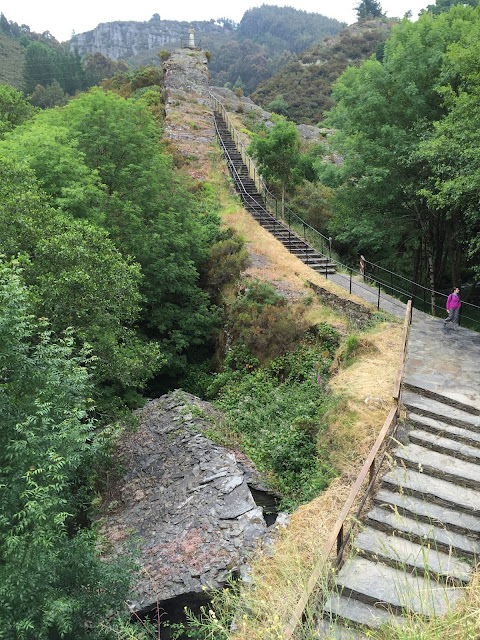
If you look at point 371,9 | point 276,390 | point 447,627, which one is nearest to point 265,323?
point 276,390

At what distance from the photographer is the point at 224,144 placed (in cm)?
3466

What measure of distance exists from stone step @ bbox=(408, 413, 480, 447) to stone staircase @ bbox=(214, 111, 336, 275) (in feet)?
35.5

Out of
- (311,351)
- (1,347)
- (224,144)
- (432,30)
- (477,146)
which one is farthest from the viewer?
(224,144)

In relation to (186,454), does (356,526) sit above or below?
above

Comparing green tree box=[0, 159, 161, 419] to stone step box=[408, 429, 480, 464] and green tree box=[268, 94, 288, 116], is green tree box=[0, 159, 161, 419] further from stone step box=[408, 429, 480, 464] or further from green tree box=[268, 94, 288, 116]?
green tree box=[268, 94, 288, 116]

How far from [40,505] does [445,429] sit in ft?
22.0

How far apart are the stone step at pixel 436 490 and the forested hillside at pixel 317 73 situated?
56.9 meters

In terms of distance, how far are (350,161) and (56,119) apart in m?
13.3

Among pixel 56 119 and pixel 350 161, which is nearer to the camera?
pixel 350 161

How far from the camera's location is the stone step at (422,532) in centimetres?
600

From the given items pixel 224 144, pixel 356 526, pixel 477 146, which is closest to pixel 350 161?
pixel 477 146

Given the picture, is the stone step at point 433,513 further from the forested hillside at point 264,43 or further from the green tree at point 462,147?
the forested hillside at point 264,43

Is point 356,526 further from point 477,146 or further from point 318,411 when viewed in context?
point 477,146

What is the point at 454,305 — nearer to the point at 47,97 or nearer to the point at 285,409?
the point at 285,409
